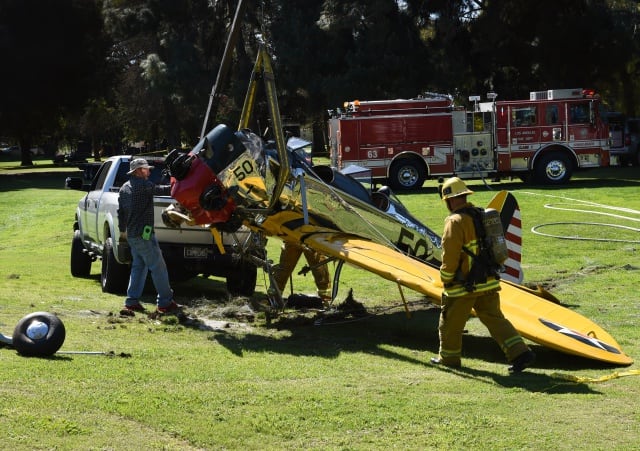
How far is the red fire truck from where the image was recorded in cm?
3091

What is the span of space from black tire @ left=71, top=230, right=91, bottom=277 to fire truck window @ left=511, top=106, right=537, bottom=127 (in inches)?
767

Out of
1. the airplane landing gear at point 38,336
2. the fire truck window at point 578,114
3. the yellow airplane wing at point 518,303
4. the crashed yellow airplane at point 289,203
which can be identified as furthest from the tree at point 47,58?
the airplane landing gear at point 38,336

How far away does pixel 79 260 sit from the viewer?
49.1 feet

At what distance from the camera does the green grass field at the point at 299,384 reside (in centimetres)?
578

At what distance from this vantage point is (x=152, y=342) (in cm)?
889

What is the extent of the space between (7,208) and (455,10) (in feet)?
84.6

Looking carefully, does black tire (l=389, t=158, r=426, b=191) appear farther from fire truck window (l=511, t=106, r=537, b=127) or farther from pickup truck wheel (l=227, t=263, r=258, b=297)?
pickup truck wheel (l=227, t=263, r=258, b=297)

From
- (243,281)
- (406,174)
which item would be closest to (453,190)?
(243,281)

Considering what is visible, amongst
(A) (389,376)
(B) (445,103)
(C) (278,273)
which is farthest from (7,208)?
(A) (389,376)

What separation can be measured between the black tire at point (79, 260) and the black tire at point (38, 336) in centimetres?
729

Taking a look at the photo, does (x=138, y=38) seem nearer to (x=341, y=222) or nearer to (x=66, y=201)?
(x=66, y=201)

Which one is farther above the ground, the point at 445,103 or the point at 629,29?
the point at 629,29

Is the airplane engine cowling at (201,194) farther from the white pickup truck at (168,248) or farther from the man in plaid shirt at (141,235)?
the white pickup truck at (168,248)

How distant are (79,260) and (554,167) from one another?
20.2 metres
